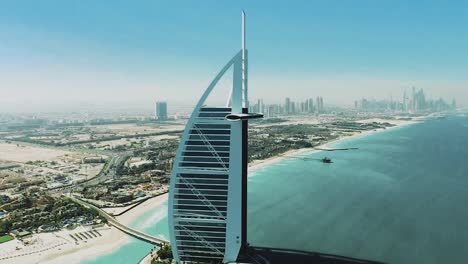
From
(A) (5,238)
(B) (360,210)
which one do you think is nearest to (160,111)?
(A) (5,238)

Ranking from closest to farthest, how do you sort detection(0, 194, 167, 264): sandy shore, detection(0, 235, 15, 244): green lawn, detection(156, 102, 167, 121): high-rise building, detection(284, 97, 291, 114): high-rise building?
1. detection(0, 194, 167, 264): sandy shore
2. detection(0, 235, 15, 244): green lawn
3. detection(156, 102, 167, 121): high-rise building
4. detection(284, 97, 291, 114): high-rise building

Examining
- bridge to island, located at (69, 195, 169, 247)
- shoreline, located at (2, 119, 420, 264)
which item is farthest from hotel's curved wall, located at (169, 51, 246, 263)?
bridge to island, located at (69, 195, 169, 247)

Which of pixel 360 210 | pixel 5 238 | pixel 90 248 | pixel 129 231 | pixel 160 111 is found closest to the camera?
pixel 90 248

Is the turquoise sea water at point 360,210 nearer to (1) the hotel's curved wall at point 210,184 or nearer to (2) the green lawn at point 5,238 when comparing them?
(1) the hotel's curved wall at point 210,184

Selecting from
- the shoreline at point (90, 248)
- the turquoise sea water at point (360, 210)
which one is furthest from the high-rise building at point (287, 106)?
the shoreline at point (90, 248)

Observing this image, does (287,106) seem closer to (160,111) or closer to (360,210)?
(160,111)

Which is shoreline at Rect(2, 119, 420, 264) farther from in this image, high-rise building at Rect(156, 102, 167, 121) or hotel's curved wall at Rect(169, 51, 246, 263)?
high-rise building at Rect(156, 102, 167, 121)

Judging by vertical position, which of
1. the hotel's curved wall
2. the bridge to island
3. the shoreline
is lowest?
the shoreline
